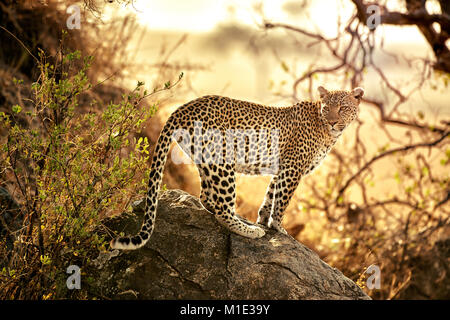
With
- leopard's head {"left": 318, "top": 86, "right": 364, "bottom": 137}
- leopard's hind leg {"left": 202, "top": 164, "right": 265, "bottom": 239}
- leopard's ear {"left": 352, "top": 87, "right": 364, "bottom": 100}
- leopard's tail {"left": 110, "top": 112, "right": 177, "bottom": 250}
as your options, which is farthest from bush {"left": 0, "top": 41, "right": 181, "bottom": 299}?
leopard's ear {"left": 352, "top": 87, "right": 364, "bottom": 100}

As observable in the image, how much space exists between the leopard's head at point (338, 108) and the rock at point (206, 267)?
5.55 feet

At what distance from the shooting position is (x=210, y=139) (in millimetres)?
6969

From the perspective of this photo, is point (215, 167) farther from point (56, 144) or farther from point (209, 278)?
point (56, 144)

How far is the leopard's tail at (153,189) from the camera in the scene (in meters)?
6.35

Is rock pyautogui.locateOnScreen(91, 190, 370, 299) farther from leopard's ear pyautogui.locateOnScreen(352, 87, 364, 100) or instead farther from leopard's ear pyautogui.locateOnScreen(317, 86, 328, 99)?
leopard's ear pyautogui.locateOnScreen(352, 87, 364, 100)

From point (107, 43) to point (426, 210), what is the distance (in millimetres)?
8069

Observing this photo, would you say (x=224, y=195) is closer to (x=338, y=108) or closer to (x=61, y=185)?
(x=61, y=185)

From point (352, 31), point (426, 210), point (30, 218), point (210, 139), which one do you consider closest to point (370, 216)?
point (426, 210)

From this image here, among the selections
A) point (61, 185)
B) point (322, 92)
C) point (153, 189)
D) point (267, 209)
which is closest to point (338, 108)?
point (322, 92)

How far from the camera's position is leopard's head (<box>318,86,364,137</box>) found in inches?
310

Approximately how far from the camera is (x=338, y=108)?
7.90 meters

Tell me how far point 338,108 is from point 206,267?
278 cm
